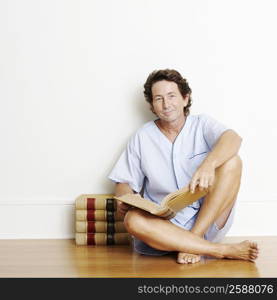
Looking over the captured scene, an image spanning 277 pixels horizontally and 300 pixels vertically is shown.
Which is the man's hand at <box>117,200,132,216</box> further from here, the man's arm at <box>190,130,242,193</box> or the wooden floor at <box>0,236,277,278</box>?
the man's arm at <box>190,130,242,193</box>

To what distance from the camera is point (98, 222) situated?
2990mm

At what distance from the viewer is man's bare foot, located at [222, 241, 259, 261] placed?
2.42 metres

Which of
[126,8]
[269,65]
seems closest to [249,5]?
[269,65]

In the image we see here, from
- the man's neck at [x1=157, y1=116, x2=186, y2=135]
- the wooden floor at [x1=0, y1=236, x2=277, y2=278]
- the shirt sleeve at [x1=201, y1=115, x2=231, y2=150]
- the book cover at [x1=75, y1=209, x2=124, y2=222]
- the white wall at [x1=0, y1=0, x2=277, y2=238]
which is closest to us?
the wooden floor at [x1=0, y1=236, x2=277, y2=278]

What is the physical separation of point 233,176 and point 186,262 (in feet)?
1.48

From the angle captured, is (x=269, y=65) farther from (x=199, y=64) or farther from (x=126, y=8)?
(x=126, y=8)

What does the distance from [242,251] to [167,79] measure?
3.09 feet

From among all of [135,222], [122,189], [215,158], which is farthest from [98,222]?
[215,158]

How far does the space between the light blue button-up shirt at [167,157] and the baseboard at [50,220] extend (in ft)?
1.54

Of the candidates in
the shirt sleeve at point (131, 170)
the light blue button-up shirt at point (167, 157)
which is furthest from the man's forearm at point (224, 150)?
the shirt sleeve at point (131, 170)

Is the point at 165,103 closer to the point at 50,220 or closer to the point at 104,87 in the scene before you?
the point at 104,87

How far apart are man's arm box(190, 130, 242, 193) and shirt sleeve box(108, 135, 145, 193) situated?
50 centimetres

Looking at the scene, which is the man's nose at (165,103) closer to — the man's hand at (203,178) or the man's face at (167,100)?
the man's face at (167,100)

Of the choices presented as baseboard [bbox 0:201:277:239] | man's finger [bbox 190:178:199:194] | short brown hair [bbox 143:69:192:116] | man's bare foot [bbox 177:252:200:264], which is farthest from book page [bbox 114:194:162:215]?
baseboard [bbox 0:201:277:239]
